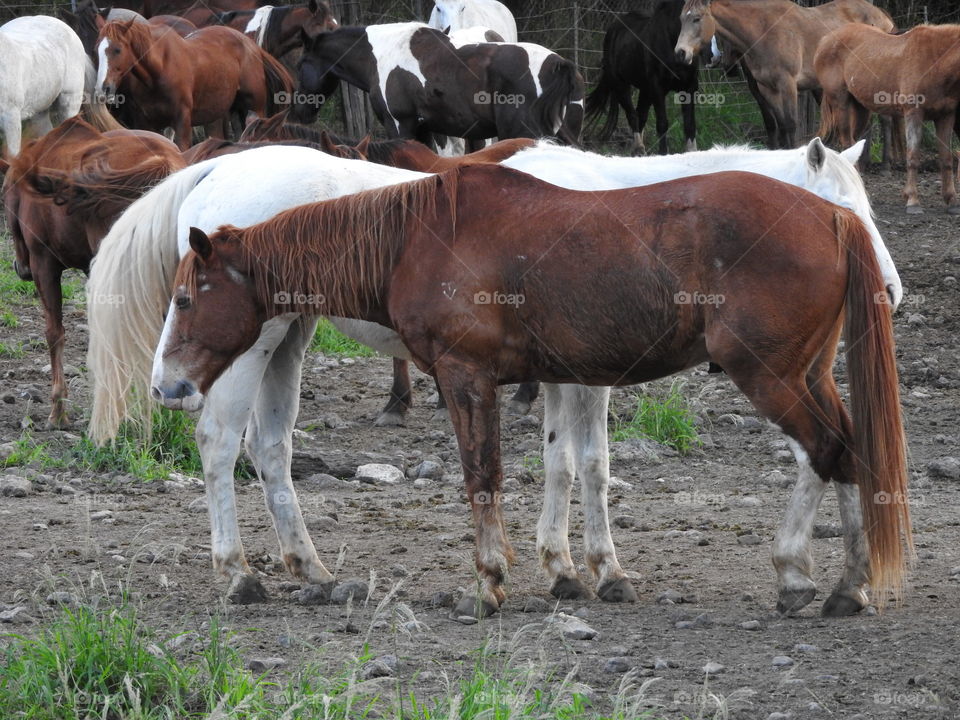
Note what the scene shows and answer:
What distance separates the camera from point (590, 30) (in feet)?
55.7

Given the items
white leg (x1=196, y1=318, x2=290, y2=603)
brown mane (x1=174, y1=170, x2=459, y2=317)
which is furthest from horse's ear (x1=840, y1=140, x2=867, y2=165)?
white leg (x1=196, y1=318, x2=290, y2=603)

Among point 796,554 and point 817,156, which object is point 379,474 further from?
point 817,156

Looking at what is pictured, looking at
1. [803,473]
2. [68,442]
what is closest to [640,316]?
[803,473]

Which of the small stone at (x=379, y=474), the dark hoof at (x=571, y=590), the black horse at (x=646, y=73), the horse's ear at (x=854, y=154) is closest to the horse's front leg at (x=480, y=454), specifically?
the dark hoof at (x=571, y=590)

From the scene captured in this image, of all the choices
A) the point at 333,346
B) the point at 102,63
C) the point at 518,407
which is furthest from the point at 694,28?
the point at 518,407

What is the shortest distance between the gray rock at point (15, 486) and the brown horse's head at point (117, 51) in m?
6.37

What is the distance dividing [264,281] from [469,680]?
1679 millimetres

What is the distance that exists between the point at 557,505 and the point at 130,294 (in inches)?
74.0

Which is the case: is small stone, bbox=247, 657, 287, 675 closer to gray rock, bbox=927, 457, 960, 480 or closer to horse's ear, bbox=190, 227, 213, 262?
horse's ear, bbox=190, 227, 213, 262

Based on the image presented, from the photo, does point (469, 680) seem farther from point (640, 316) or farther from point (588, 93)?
point (588, 93)

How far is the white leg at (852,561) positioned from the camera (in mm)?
4203

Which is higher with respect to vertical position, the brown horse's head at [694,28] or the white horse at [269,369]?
the brown horse's head at [694,28]

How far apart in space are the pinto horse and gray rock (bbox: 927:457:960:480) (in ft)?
16.3

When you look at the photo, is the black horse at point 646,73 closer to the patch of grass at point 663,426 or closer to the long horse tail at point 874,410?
the patch of grass at point 663,426
